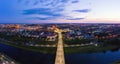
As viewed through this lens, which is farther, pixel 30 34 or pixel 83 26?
pixel 83 26

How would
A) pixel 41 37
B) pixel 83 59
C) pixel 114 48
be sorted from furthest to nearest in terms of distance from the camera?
1. pixel 41 37
2. pixel 114 48
3. pixel 83 59

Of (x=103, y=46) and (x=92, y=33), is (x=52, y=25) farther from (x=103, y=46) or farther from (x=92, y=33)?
(x=103, y=46)

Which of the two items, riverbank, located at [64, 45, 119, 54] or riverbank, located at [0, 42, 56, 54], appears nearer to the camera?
riverbank, located at [0, 42, 56, 54]

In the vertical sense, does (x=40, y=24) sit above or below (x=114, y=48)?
above

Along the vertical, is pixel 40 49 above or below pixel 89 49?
above

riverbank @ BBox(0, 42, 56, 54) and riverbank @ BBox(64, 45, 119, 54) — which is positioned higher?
riverbank @ BBox(0, 42, 56, 54)

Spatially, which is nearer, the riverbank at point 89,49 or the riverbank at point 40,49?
the riverbank at point 40,49

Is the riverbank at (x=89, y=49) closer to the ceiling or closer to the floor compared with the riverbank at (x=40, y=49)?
closer to the floor

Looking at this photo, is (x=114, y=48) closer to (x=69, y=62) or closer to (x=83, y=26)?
(x=69, y=62)

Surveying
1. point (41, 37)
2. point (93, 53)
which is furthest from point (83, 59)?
point (41, 37)

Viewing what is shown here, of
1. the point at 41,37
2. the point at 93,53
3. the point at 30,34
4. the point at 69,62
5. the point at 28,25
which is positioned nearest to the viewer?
the point at 69,62
